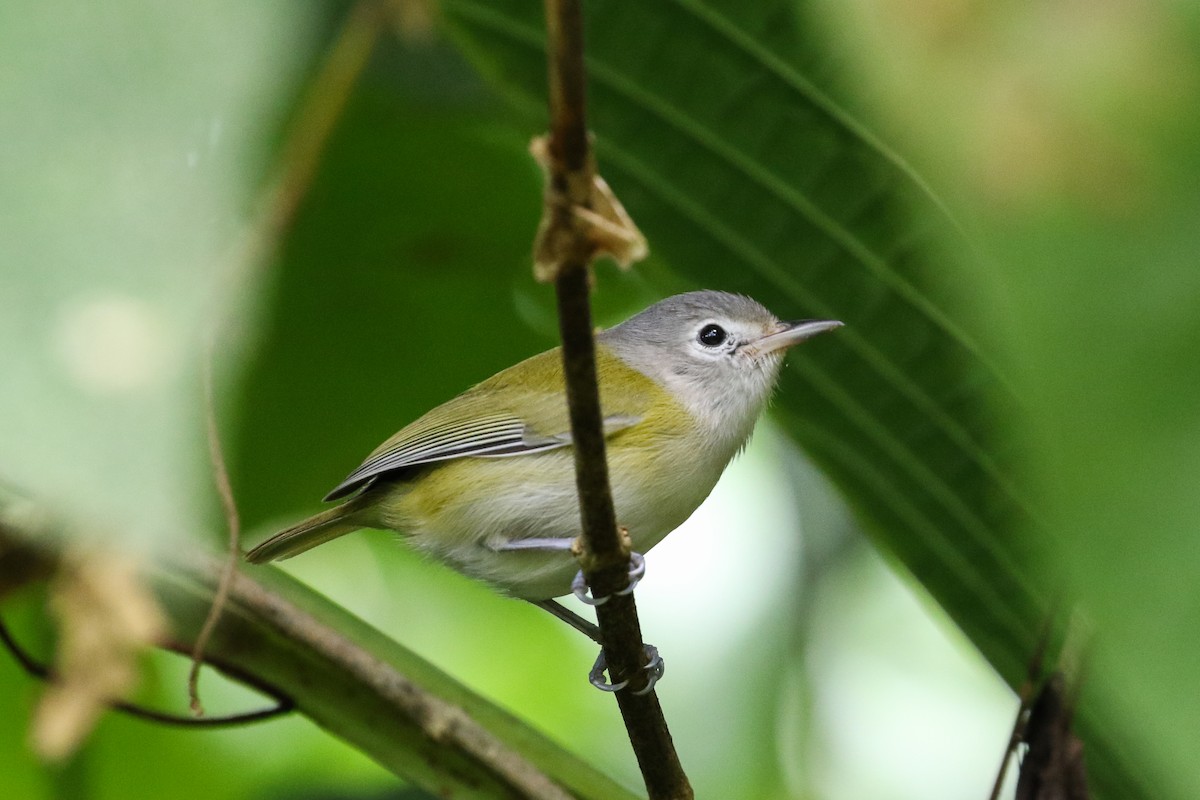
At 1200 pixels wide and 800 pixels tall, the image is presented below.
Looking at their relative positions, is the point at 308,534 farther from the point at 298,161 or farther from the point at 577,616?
the point at 298,161

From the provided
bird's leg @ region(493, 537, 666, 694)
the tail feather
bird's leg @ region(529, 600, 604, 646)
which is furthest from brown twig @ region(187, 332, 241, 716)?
bird's leg @ region(529, 600, 604, 646)

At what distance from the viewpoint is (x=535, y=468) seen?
307 cm

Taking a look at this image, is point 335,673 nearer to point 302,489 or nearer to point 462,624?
point 302,489

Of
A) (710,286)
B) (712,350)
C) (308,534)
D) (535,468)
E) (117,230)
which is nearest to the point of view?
(117,230)

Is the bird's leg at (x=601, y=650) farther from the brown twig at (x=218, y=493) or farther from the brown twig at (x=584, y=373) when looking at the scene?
the brown twig at (x=218, y=493)

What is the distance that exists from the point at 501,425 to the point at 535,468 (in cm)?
16

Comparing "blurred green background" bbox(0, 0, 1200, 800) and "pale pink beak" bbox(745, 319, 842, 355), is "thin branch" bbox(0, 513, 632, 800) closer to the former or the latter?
"blurred green background" bbox(0, 0, 1200, 800)

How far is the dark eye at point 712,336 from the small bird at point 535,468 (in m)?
0.18

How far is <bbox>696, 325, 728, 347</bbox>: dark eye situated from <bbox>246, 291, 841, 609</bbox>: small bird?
0.18m

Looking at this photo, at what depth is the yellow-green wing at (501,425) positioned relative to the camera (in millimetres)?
3070

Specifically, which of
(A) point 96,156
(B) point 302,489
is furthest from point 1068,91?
(B) point 302,489

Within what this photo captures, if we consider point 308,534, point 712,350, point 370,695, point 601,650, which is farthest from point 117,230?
point 712,350

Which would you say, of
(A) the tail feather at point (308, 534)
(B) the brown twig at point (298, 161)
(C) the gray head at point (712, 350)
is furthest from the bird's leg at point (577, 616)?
(B) the brown twig at point (298, 161)

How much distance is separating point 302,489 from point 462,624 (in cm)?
80
